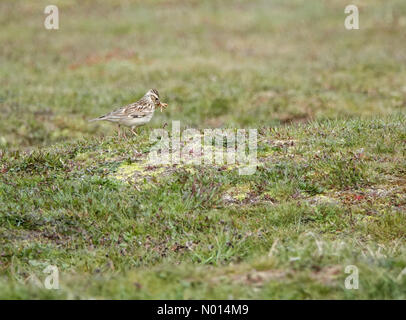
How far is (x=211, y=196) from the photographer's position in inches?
374

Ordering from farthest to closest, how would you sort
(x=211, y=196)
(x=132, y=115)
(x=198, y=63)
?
(x=198, y=63), (x=132, y=115), (x=211, y=196)

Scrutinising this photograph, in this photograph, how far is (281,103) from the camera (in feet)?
65.8

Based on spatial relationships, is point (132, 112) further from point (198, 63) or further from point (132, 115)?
point (198, 63)

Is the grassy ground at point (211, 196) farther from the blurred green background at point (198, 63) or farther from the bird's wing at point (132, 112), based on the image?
the bird's wing at point (132, 112)

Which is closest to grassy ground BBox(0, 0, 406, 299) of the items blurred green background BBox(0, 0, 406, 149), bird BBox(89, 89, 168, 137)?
blurred green background BBox(0, 0, 406, 149)

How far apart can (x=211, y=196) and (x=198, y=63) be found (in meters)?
17.9

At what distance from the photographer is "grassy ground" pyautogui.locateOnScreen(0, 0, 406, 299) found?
655 centimetres

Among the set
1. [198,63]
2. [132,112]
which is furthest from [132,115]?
[198,63]

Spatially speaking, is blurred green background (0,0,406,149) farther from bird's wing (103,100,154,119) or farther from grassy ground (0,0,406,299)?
bird's wing (103,100,154,119)

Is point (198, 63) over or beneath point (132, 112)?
over

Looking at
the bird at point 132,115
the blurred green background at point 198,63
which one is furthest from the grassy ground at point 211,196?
the bird at point 132,115

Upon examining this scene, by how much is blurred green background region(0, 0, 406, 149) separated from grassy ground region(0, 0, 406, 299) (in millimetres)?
140
